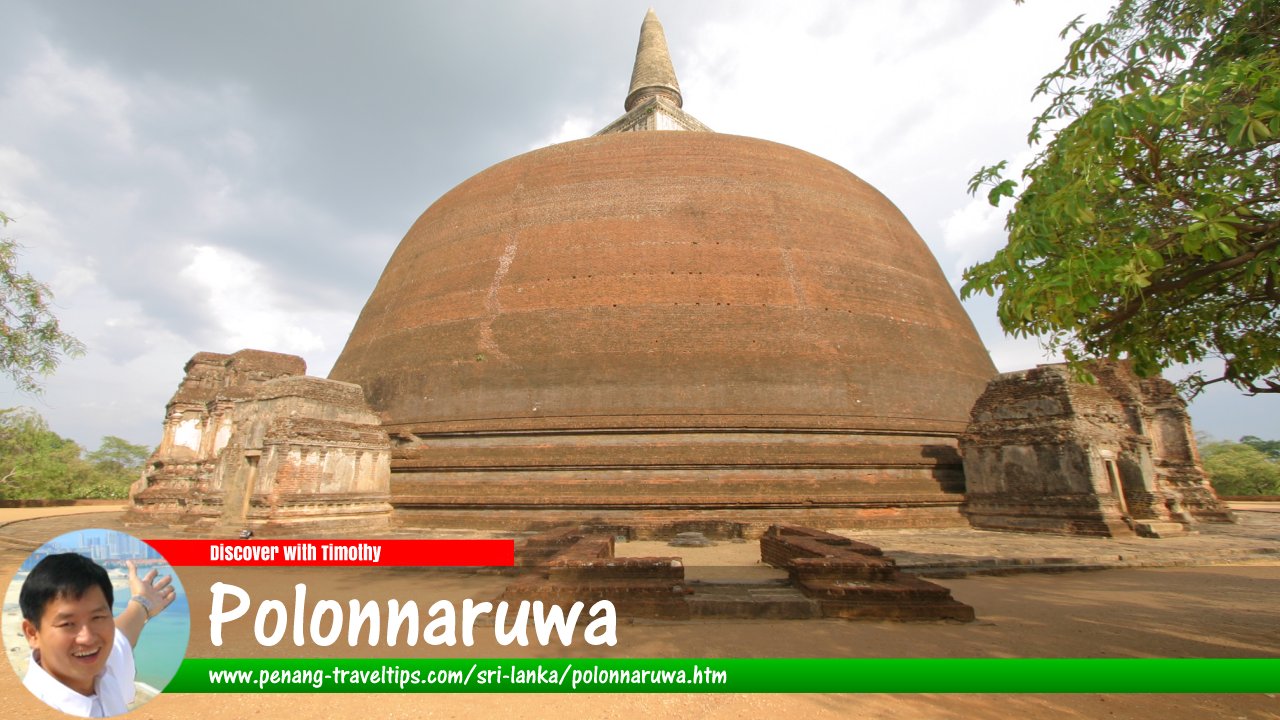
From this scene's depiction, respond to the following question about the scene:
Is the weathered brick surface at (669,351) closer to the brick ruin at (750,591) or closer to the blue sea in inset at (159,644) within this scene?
the brick ruin at (750,591)

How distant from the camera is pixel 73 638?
1648 mm

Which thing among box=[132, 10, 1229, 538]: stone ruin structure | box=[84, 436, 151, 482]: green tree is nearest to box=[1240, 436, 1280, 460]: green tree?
box=[132, 10, 1229, 538]: stone ruin structure

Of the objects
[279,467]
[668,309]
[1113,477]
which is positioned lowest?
→ [1113,477]

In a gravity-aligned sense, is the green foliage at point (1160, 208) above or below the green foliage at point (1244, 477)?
above

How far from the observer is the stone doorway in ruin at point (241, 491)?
10.9 metres

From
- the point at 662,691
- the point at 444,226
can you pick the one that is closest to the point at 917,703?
the point at 662,691

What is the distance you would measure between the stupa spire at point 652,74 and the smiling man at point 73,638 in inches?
1112

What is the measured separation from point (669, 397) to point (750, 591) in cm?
648

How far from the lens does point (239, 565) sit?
7.57m

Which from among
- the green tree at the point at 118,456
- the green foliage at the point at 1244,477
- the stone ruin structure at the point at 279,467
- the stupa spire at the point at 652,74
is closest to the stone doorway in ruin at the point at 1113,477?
the stone ruin structure at the point at 279,467

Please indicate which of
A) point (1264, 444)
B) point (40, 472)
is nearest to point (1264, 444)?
point (1264, 444)

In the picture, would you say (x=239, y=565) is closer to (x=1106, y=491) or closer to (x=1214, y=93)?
(x=1214, y=93)

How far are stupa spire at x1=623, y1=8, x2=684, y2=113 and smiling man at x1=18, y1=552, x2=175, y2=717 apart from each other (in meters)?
28.2

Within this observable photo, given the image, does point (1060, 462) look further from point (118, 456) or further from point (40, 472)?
point (118, 456)
